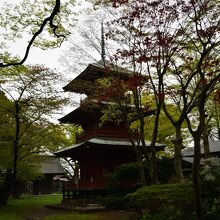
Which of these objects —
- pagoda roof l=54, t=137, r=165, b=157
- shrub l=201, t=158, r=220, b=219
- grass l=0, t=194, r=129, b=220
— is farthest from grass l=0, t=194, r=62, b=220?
shrub l=201, t=158, r=220, b=219

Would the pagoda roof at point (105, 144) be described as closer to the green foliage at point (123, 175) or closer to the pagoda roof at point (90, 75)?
the green foliage at point (123, 175)

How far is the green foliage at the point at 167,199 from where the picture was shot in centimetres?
1146

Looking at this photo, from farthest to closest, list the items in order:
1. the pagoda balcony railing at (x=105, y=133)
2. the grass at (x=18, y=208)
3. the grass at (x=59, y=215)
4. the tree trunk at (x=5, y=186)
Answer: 1. the tree trunk at (x=5, y=186)
2. the pagoda balcony railing at (x=105, y=133)
3. the grass at (x=18, y=208)
4. the grass at (x=59, y=215)

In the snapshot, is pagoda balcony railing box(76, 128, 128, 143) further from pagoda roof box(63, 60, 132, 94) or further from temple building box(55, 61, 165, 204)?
pagoda roof box(63, 60, 132, 94)

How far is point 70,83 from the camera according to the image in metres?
25.6

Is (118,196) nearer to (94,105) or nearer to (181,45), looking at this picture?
(94,105)

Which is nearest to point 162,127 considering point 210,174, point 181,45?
point 181,45

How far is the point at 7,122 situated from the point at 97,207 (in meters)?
9.14

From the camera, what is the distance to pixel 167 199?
11.6 m

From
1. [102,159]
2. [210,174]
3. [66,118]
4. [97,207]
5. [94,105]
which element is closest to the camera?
[210,174]

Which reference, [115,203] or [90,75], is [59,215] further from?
[90,75]

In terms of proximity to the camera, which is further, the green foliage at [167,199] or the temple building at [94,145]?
the temple building at [94,145]

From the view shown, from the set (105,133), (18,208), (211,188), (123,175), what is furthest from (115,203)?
(211,188)

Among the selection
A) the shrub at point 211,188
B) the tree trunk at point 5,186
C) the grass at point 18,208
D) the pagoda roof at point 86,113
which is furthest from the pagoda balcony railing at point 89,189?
the shrub at point 211,188
